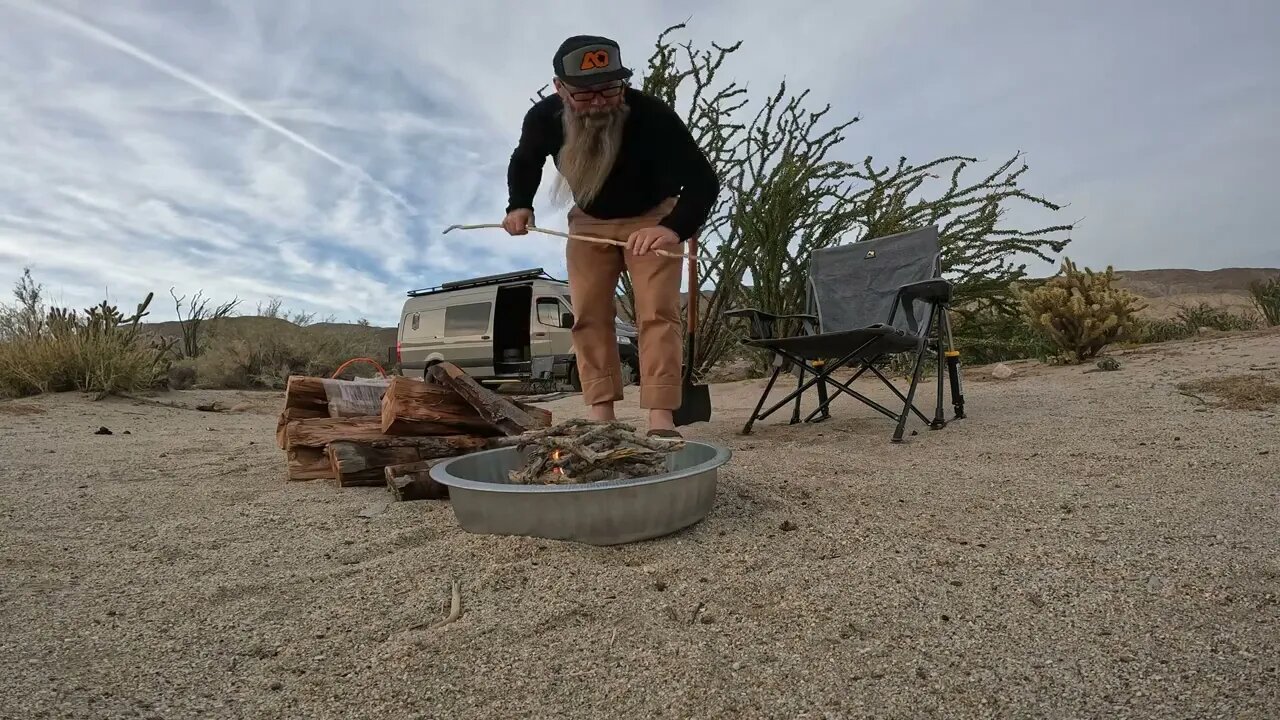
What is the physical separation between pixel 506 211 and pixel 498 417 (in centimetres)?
79

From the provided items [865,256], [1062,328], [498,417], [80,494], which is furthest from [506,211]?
[1062,328]

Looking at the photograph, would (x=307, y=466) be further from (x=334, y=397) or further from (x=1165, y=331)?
(x=1165, y=331)

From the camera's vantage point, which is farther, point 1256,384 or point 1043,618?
point 1256,384

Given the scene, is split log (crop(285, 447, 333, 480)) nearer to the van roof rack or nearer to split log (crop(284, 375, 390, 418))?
split log (crop(284, 375, 390, 418))

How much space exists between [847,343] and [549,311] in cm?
714

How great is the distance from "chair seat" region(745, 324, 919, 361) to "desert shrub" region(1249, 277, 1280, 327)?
6.21m

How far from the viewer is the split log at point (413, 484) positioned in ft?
7.09

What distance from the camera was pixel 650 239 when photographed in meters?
2.13

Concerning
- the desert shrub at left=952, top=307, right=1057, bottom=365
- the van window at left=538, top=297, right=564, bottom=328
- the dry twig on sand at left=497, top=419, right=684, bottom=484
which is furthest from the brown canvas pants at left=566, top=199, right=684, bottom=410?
the van window at left=538, top=297, right=564, bottom=328

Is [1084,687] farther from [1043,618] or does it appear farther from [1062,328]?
[1062,328]

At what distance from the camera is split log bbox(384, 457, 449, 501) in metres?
2.16

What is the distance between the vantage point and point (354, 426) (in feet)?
9.02

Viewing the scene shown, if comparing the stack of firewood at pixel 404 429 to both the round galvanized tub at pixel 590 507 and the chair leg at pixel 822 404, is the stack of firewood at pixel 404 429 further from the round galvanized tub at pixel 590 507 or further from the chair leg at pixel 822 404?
the chair leg at pixel 822 404

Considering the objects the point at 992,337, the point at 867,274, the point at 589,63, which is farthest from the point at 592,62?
the point at 992,337
